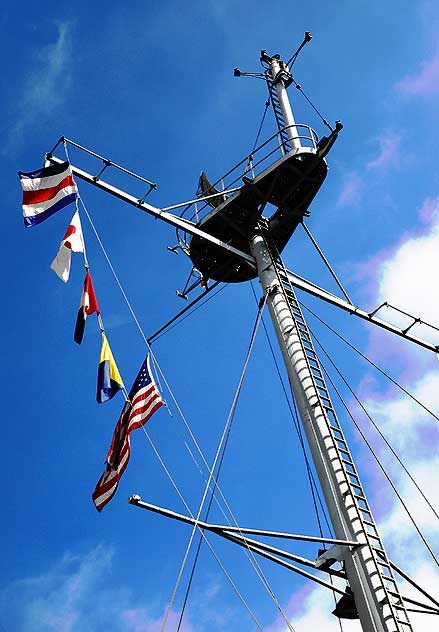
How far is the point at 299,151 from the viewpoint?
→ 51.4ft

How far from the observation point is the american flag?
12070 millimetres

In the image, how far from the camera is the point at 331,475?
11602 mm

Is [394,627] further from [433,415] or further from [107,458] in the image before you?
[433,415]

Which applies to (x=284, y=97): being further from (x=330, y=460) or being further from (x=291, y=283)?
(x=330, y=460)

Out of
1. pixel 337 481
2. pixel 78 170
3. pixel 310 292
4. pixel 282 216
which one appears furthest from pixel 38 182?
pixel 337 481

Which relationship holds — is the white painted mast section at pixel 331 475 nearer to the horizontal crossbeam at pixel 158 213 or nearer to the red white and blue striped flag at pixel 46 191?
the horizontal crossbeam at pixel 158 213

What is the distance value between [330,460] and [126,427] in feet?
11.8

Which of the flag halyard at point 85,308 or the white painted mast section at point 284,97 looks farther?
the white painted mast section at point 284,97

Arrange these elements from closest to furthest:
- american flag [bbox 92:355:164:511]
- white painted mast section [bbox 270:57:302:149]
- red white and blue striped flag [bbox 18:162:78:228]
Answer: american flag [bbox 92:355:164:511]
red white and blue striped flag [bbox 18:162:78:228]
white painted mast section [bbox 270:57:302:149]

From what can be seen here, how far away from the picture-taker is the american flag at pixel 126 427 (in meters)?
12.1

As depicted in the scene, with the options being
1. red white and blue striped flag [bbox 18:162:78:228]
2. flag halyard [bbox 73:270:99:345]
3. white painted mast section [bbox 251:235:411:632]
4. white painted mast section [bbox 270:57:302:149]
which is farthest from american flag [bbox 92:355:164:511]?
white painted mast section [bbox 270:57:302:149]

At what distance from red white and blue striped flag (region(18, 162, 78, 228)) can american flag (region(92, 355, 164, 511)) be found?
3.99 meters

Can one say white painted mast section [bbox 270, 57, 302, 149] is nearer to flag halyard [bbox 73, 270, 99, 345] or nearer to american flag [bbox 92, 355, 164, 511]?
flag halyard [bbox 73, 270, 99, 345]

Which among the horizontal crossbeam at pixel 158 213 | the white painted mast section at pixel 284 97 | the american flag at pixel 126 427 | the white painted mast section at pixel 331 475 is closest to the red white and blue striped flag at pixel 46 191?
the horizontal crossbeam at pixel 158 213
